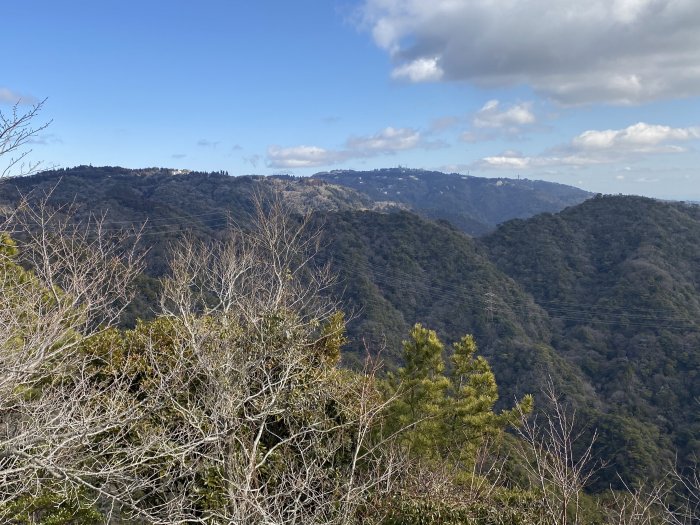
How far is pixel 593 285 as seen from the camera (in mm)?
60594

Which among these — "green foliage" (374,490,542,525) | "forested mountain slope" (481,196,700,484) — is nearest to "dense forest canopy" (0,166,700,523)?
"green foliage" (374,490,542,525)

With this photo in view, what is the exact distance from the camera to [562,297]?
5988 centimetres

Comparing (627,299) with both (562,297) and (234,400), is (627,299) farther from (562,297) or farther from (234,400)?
(234,400)

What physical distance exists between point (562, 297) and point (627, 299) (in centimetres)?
812

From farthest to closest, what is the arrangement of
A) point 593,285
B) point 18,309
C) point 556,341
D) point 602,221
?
1. point 602,221
2. point 593,285
3. point 556,341
4. point 18,309

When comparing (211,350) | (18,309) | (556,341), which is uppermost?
(18,309)

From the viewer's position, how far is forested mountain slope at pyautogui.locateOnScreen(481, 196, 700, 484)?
117ft

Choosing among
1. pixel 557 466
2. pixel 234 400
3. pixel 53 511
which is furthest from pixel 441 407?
pixel 53 511

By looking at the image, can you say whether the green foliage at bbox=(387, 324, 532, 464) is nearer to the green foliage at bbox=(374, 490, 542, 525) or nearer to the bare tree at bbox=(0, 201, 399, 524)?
the bare tree at bbox=(0, 201, 399, 524)

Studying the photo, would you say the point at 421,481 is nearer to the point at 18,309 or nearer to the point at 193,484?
the point at 193,484

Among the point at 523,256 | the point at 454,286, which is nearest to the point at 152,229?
the point at 454,286

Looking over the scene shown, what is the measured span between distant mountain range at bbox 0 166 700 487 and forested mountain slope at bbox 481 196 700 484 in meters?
0.14

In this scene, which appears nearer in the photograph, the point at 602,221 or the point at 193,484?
the point at 193,484

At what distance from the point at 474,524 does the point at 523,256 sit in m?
67.4
